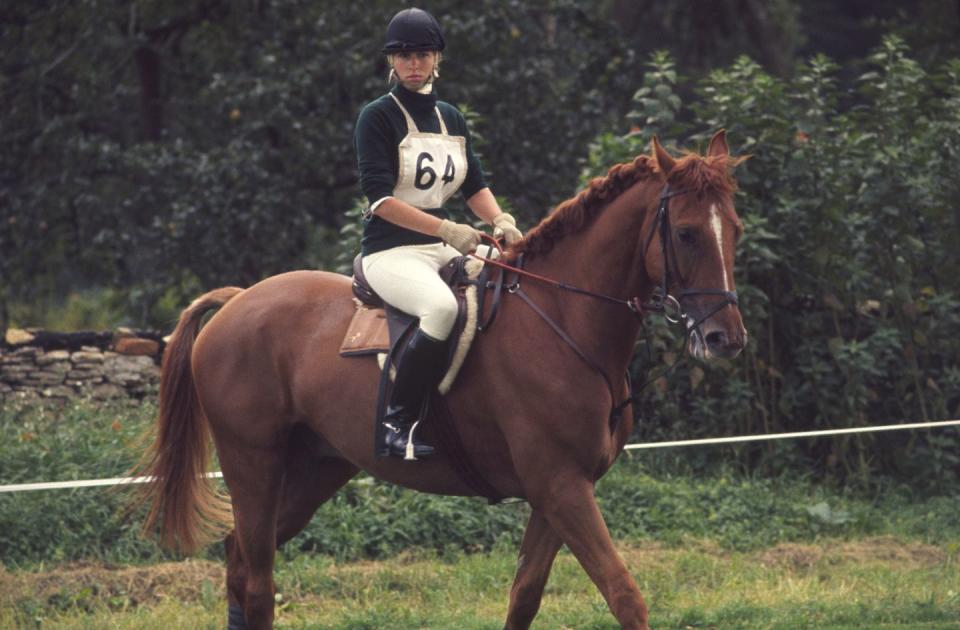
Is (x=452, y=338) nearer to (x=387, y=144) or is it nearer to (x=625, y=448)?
(x=387, y=144)

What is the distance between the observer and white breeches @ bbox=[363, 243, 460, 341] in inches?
230

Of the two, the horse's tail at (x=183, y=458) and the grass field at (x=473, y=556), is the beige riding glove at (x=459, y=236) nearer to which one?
the horse's tail at (x=183, y=458)

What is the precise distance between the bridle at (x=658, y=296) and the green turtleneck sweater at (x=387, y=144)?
0.50m

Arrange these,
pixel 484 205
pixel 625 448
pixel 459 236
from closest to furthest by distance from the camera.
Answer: pixel 459 236, pixel 484 205, pixel 625 448

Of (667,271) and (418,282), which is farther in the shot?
(418,282)

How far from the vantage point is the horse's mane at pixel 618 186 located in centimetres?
545

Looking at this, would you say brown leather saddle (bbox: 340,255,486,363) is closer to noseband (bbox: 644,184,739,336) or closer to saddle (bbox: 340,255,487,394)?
saddle (bbox: 340,255,487,394)

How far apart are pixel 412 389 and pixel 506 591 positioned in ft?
8.71

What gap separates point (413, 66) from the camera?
6039 millimetres

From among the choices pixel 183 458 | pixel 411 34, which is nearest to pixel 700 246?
pixel 411 34

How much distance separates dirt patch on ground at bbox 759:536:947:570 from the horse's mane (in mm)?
3693

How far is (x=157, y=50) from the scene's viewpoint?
17125 mm

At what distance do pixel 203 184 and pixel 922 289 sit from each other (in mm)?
7597

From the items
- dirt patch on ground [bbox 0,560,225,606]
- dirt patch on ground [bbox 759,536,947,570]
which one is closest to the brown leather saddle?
dirt patch on ground [bbox 0,560,225,606]
